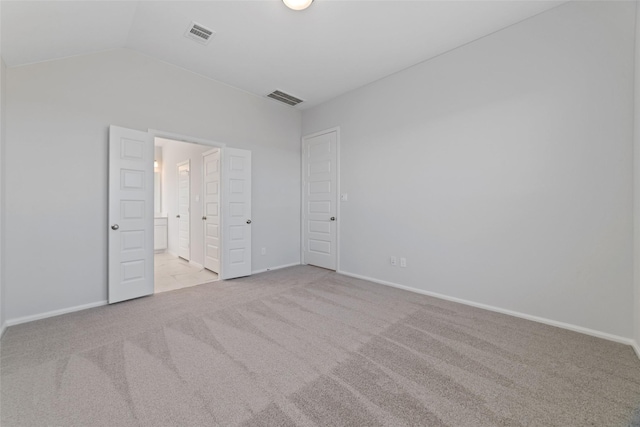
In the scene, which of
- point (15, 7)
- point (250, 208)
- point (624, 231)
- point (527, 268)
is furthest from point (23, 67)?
point (624, 231)

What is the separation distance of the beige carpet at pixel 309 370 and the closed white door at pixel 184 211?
8.86 ft

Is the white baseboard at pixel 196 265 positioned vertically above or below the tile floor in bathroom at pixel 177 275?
above

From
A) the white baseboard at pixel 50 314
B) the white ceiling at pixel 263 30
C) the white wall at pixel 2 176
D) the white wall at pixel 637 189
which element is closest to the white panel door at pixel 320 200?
the white ceiling at pixel 263 30

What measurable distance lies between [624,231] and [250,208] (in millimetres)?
4492

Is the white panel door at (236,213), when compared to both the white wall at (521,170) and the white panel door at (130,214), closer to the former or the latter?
the white panel door at (130,214)

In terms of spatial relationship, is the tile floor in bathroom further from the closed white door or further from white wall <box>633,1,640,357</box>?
white wall <box>633,1,640,357</box>

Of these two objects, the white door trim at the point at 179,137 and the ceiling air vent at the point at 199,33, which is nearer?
the ceiling air vent at the point at 199,33

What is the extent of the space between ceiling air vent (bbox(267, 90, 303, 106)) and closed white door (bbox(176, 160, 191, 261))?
8.06 ft

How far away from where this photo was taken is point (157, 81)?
340 cm

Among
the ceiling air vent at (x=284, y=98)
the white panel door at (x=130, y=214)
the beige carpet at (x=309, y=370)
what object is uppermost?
the ceiling air vent at (x=284, y=98)

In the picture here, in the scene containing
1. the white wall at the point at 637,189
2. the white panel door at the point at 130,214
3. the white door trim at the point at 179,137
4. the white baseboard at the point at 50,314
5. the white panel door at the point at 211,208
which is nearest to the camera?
the white wall at the point at 637,189

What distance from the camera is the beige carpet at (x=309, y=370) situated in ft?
4.61

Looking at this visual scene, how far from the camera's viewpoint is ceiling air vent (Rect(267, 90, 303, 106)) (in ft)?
14.4

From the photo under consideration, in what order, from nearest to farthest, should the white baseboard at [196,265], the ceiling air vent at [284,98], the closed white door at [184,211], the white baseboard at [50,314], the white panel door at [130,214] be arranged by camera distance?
the white baseboard at [50,314]
the white panel door at [130,214]
the ceiling air vent at [284,98]
the white baseboard at [196,265]
the closed white door at [184,211]
